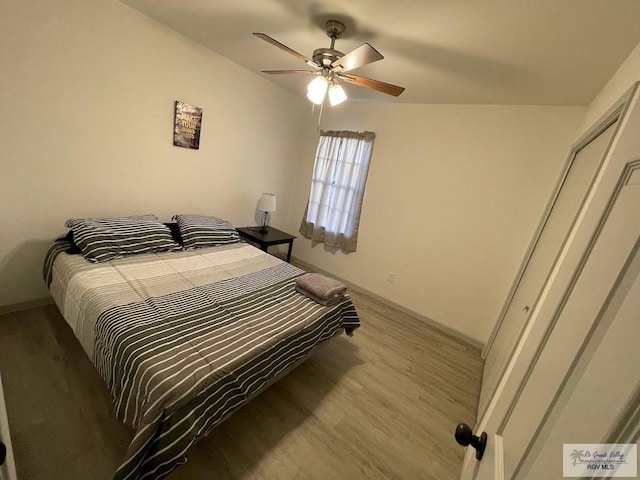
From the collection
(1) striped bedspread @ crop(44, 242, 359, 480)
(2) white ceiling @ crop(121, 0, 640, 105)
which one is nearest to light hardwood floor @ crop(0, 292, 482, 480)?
(1) striped bedspread @ crop(44, 242, 359, 480)

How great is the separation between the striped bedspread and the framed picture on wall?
1.22 m

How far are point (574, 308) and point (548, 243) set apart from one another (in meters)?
1.72

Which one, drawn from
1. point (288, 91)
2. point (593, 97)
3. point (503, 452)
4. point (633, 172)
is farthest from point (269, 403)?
point (288, 91)

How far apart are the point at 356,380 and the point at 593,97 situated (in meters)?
2.83

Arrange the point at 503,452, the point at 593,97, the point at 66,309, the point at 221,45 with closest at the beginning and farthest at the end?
1. the point at 503,452
2. the point at 66,309
3. the point at 593,97
4. the point at 221,45

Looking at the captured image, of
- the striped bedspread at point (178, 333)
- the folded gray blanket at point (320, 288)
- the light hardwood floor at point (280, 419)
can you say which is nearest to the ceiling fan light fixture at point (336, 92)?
the folded gray blanket at point (320, 288)

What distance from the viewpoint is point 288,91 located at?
353 cm

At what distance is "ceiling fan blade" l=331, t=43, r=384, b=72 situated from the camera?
1.33 metres

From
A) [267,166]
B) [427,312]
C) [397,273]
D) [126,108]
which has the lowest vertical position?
[427,312]

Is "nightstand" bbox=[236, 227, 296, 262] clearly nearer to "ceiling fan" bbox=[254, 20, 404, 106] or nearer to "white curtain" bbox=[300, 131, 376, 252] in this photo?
"white curtain" bbox=[300, 131, 376, 252]

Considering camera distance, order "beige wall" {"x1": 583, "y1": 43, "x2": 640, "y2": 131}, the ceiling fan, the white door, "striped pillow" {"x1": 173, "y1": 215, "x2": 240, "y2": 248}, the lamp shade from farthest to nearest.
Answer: the lamp shade, "striped pillow" {"x1": 173, "y1": 215, "x2": 240, "y2": 248}, the ceiling fan, "beige wall" {"x1": 583, "y1": 43, "x2": 640, "y2": 131}, the white door

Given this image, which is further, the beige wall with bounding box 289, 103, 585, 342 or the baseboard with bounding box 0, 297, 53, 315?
the beige wall with bounding box 289, 103, 585, 342

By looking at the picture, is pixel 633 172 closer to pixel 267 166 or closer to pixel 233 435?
pixel 233 435

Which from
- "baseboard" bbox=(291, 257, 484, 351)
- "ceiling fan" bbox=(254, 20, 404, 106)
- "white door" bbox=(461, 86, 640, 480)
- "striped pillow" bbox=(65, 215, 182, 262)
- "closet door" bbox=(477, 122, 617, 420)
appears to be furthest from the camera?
"baseboard" bbox=(291, 257, 484, 351)
